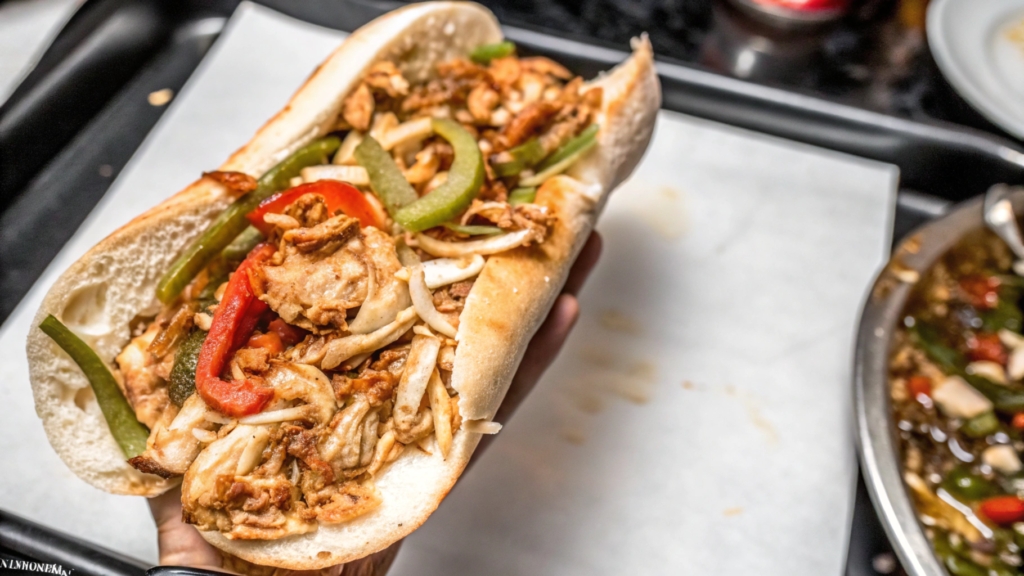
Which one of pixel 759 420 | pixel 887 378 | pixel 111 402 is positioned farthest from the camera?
pixel 759 420

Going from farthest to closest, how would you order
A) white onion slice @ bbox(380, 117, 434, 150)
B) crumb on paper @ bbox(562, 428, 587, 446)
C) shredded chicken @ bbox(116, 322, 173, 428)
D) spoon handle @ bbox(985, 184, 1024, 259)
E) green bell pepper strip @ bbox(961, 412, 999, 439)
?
spoon handle @ bbox(985, 184, 1024, 259) → crumb on paper @ bbox(562, 428, 587, 446) → green bell pepper strip @ bbox(961, 412, 999, 439) → white onion slice @ bbox(380, 117, 434, 150) → shredded chicken @ bbox(116, 322, 173, 428)

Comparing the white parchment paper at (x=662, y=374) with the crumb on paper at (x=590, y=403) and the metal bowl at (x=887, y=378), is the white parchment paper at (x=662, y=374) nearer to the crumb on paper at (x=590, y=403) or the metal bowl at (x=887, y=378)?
the crumb on paper at (x=590, y=403)

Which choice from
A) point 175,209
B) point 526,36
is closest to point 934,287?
point 526,36

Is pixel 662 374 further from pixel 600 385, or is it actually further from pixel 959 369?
pixel 959 369

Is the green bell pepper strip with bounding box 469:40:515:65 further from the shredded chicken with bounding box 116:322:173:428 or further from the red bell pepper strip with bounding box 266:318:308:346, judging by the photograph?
the shredded chicken with bounding box 116:322:173:428

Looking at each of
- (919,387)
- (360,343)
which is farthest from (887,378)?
(360,343)

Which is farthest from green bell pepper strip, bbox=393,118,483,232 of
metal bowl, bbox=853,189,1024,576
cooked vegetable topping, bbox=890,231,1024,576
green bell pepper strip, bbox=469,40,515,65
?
cooked vegetable topping, bbox=890,231,1024,576

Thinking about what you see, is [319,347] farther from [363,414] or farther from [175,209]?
[175,209]
